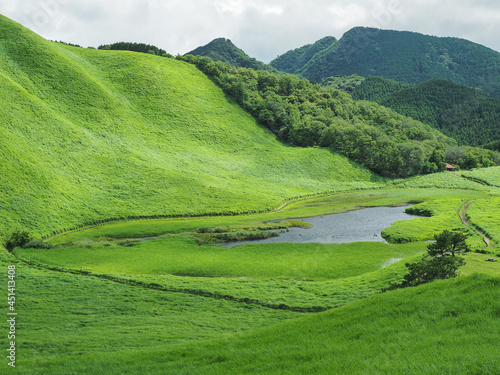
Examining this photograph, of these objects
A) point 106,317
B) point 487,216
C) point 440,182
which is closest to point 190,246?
point 106,317

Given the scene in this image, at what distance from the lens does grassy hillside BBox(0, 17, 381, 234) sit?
74.3 m

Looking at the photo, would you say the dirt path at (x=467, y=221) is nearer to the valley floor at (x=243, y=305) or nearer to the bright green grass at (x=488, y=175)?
the valley floor at (x=243, y=305)

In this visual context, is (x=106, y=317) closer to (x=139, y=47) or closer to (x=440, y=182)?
(x=440, y=182)

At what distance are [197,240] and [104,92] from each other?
8690 cm

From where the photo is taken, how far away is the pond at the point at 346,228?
59531mm

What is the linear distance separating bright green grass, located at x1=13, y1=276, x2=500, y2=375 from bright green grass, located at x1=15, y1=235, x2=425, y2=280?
71.8 ft

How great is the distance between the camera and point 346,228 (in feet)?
217

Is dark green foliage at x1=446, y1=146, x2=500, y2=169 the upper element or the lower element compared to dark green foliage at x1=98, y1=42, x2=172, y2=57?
lower

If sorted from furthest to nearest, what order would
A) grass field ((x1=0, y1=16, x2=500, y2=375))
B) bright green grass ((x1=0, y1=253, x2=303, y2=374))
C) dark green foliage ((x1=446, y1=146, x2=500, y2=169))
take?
dark green foliage ((x1=446, y1=146, x2=500, y2=169))
bright green grass ((x1=0, y1=253, x2=303, y2=374))
grass field ((x1=0, y1=16, x2=500, y2=375))

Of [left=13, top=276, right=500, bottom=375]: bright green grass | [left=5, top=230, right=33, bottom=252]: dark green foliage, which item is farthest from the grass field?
[left=5, top=230, right=33, bottom=252]: dark green foliage

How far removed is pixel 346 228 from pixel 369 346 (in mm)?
51197

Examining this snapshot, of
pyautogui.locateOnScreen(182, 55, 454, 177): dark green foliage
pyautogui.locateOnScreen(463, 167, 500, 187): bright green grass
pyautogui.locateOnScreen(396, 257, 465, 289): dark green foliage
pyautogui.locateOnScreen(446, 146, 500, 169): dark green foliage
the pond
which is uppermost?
pyautogui.locateOnScreen(182, 55, 454, 177): dark green foliage

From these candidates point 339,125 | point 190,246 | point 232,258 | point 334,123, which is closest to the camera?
point 232,258

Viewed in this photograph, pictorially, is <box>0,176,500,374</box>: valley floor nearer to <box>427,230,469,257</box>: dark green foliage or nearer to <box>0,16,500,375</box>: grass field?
<box>0,16,500,375</box>: grass field
